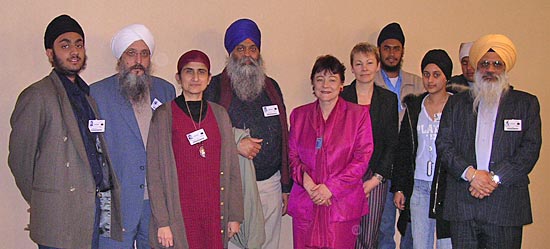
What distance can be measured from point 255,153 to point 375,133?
85cm

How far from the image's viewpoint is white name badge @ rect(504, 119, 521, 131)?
10.9ft

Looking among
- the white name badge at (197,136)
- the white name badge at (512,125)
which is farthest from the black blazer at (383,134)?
the white name badge at (197,136)

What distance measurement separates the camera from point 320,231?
3506 mm

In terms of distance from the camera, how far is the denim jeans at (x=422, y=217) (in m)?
3.78

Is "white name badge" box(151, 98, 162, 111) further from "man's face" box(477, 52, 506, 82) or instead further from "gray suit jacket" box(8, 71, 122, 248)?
"man's face" box(477, 52, 506, 82)

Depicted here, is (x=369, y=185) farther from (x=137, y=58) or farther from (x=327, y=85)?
(x=137, y=58)

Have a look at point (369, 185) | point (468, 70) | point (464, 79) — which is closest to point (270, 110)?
point (369, 185)

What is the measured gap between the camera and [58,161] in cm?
301

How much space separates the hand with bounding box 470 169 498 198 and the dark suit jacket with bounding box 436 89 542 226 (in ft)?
0.17

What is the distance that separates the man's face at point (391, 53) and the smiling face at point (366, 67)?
694mm

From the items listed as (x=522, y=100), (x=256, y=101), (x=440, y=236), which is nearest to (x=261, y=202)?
(x=256, y=101)

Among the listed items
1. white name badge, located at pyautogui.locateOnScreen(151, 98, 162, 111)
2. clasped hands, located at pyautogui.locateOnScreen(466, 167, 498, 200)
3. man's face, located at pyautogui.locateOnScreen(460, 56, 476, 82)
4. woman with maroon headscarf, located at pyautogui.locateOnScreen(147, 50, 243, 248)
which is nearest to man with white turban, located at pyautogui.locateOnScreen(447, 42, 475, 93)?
man's face, located at pyautogui.locateOnScreen(460, 56, 476, 82)

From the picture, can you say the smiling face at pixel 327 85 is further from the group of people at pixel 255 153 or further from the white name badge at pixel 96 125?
the white name badge at pixel 96 125

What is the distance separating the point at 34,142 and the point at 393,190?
7.92 feet
